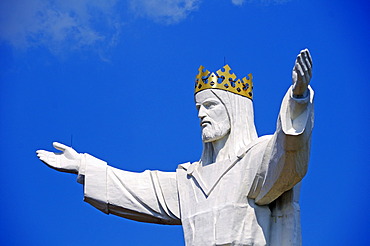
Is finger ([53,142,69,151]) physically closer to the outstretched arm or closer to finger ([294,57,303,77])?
the outstretched arm

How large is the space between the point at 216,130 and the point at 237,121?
31 centimetres

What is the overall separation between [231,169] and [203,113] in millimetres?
925

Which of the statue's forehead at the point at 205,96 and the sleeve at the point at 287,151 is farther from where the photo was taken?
the statue's forehead at the point at 205,96

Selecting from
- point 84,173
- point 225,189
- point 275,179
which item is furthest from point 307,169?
point 84,173

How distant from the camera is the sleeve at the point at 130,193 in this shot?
14.6 meters

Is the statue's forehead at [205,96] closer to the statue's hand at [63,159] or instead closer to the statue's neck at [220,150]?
the statue's neck at [220,150]

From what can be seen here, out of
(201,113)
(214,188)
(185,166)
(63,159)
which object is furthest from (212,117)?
(63,159)

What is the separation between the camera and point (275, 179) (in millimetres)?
13430

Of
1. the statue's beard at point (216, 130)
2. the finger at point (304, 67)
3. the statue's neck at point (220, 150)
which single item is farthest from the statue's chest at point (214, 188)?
the finger at point (304, 67)

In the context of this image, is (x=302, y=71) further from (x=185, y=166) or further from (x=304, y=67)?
(x=185, y=166)

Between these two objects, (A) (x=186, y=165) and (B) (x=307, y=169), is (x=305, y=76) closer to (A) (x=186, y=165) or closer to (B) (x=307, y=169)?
(B) (x=307, y=169)

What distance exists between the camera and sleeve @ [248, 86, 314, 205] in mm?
12781

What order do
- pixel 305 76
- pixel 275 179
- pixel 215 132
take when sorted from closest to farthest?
pixel 305 76 → pixel 275 179 → pixel 215 132

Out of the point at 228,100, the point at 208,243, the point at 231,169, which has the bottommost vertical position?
the point at 208,243
